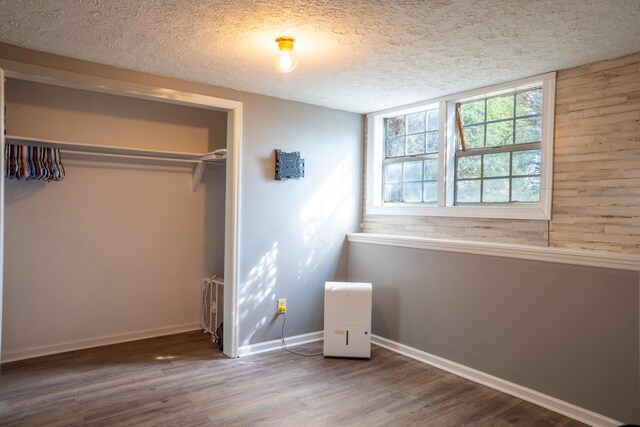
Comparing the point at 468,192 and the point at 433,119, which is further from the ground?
the point at 433,119

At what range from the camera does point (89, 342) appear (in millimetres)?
3795

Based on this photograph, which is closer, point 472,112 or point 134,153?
point 472,112

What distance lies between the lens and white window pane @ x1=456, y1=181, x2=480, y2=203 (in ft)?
11.8

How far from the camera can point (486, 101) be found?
3.53 m

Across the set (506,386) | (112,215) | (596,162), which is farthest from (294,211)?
(596,162)

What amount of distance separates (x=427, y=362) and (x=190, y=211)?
2619 millimetres

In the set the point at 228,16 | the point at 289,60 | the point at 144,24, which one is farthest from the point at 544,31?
the point at 144,24

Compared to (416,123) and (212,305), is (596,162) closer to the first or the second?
(416,123)

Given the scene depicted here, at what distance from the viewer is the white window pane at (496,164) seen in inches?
133

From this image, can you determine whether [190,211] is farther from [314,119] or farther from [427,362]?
[427,362]

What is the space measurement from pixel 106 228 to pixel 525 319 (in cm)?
348

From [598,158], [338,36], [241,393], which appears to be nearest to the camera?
[338,36]

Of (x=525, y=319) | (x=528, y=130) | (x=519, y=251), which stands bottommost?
(x=525, y=319)

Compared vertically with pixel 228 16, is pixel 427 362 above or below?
below
